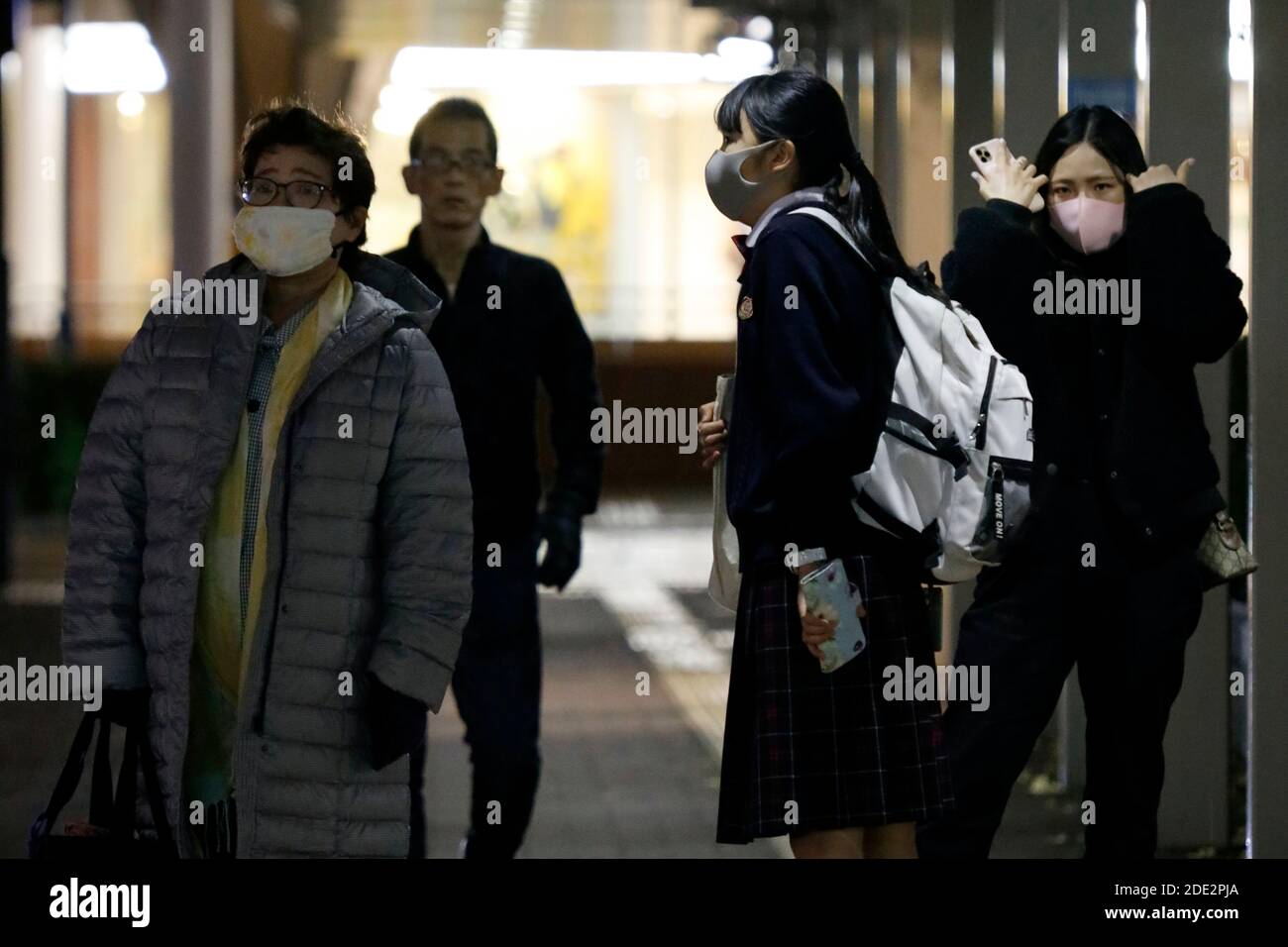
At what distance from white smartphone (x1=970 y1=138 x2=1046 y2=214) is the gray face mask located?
2.51 feet

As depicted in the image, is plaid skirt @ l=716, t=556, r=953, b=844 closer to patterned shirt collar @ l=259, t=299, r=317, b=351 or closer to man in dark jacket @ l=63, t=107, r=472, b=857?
man in dark jacket @ l=63, t=107, r=472, b=857

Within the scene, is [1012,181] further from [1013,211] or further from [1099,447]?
[1099,447]

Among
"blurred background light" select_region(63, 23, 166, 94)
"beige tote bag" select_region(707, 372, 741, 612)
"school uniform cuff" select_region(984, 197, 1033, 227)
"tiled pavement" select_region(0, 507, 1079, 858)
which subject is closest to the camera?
"beige tote bag" select_region(707, 372, 741, 612)

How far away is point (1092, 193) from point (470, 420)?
161 centimetres

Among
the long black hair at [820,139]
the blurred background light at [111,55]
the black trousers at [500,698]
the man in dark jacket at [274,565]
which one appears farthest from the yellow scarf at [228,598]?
the blurred background light at [111,55]

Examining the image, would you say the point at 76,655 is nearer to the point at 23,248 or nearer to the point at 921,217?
the point at 921,217

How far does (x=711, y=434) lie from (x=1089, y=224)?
108 cm

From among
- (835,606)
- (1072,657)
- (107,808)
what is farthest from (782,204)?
(107,808)

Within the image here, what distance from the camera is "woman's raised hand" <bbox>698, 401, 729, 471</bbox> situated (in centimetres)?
388

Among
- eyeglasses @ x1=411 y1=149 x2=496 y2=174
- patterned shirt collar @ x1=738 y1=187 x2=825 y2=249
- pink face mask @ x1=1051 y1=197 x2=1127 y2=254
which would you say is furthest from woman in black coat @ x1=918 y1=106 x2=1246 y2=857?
eyeglasses @ x1=411 y1=149 x2=496 y2=174

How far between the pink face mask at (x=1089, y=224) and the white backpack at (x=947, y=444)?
0.62 metres

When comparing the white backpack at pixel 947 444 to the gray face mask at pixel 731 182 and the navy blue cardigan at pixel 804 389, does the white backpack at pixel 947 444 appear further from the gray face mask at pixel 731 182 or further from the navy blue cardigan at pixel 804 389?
the gray face mask at pixel 731 182

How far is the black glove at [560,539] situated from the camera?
16.2 feet

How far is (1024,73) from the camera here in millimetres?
4871
